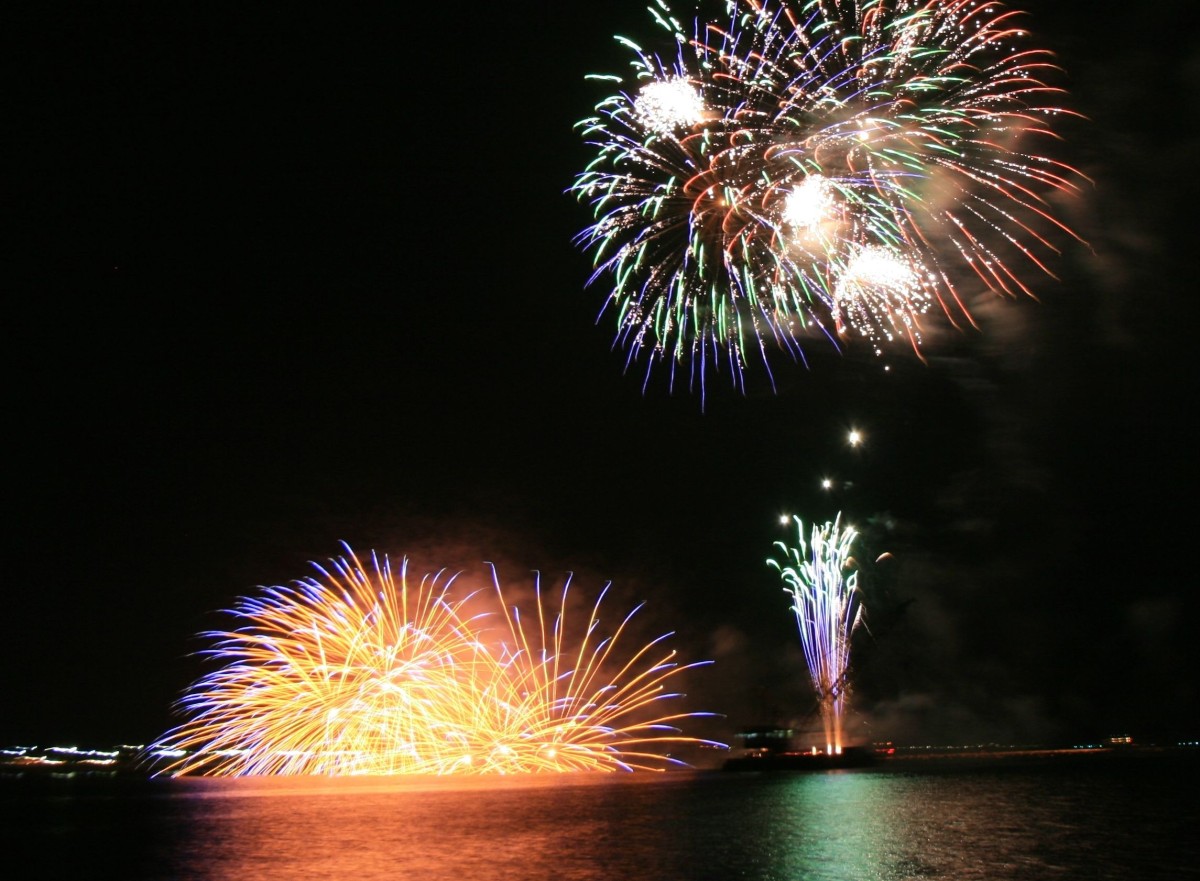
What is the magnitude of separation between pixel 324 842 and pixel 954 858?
47.6 ft

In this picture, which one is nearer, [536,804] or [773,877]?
[773,877]

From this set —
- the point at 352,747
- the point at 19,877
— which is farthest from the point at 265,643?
the point at 19,877

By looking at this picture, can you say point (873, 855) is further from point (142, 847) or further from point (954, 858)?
point (142, 847)

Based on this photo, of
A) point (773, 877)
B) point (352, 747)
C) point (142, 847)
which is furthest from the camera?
point (352, 747)

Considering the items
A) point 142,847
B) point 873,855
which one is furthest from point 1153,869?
point 142,847

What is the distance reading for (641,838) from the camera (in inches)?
894

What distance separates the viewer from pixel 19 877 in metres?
18.5

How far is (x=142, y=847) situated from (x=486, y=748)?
15.9 meters

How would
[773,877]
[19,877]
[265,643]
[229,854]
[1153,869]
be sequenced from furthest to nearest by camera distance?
[265,643] → [229,854] → [19,877] → [1153,869] → [773,877]

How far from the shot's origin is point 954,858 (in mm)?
17250

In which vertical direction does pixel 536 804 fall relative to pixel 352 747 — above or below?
below

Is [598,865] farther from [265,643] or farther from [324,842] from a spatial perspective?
[265,643]

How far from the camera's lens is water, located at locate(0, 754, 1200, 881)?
54.9 feet

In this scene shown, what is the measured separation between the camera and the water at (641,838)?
54.9 ft
